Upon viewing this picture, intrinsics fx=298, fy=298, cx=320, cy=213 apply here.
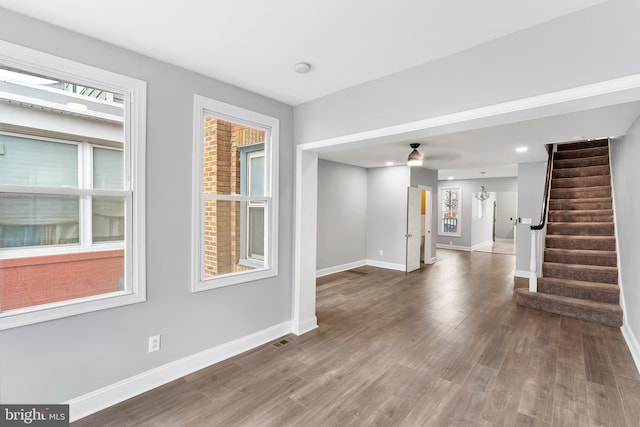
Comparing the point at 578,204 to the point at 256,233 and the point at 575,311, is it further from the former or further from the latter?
the point at 256,233

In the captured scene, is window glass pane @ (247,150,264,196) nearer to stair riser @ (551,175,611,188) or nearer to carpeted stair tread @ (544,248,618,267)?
carpeted stair tread @ (544,248,618,267)

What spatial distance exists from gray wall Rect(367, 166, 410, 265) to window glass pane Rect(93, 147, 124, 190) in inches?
229

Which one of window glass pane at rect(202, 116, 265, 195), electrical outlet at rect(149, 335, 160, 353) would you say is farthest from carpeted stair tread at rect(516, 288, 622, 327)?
electrical outlet at rect(149, 335, 160, 353)

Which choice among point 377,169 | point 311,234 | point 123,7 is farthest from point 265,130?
point 377,169

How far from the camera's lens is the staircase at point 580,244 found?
13.6ft

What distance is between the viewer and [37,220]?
2.04m

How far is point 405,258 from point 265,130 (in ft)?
15.9

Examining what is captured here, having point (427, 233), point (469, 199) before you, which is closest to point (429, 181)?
point (427, 233)

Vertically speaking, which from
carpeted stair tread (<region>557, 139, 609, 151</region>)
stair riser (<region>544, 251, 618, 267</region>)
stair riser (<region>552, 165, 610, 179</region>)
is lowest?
stair riser (<region>544, 251, 618, 267</region>)

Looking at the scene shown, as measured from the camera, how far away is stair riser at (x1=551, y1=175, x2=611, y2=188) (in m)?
5.50

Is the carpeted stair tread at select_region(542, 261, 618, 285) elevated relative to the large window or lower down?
lower down

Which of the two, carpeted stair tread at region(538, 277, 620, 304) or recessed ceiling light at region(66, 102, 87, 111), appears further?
carpeted stair tread at region(538, 277, 620, 304)

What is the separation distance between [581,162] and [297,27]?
675 cm

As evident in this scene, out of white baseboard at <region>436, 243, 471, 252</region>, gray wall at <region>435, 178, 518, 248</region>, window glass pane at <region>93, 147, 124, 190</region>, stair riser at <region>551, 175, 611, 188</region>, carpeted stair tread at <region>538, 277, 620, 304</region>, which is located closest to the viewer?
window glass pane at <region>93, 147, 124, 190</region>
